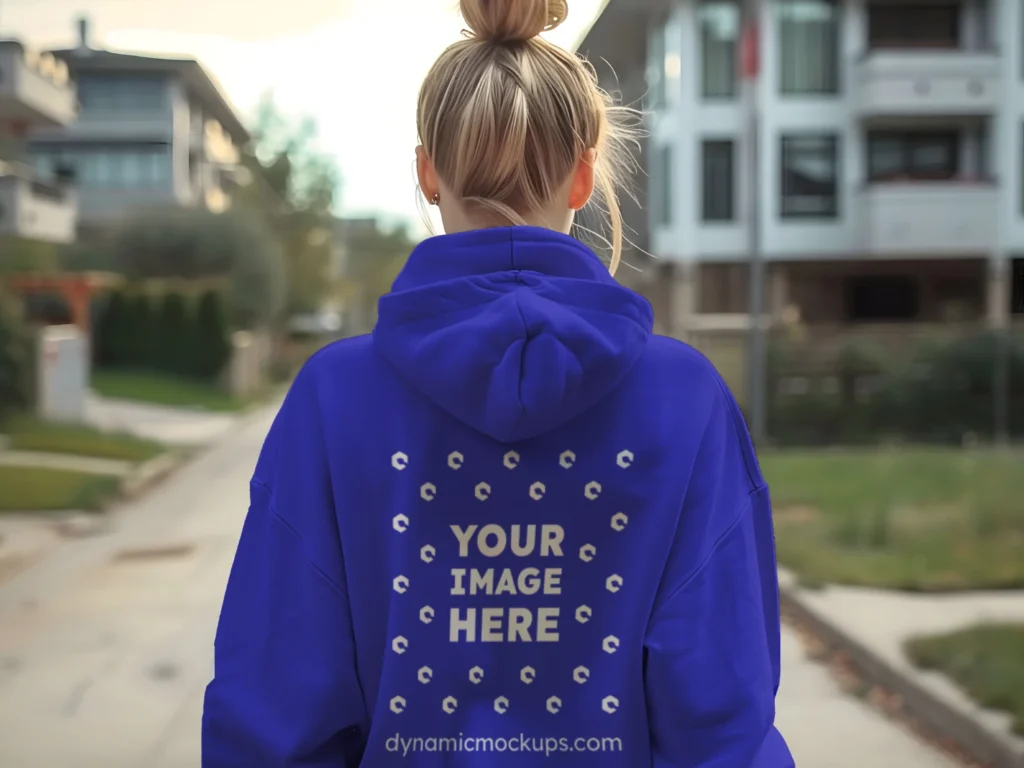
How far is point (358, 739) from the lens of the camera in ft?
4.24

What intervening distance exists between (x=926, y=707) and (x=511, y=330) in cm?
422

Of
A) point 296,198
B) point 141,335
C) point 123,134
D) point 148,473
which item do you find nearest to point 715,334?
point 148,473

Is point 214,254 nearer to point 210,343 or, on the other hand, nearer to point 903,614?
point 210,343

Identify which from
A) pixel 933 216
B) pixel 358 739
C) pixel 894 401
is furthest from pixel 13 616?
pixel 933 216

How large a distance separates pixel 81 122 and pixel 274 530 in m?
47.5

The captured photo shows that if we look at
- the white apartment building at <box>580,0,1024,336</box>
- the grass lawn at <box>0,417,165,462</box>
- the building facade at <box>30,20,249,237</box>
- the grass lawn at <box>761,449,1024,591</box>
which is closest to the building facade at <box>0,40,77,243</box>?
the grass lawn at <box>0,417,165,462</box>

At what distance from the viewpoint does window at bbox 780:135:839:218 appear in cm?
2577

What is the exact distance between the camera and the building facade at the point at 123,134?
1746 inches

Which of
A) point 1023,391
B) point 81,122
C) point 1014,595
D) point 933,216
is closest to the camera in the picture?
point 1014,595

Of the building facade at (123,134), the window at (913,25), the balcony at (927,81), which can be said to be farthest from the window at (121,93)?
the balcony at (927,81)

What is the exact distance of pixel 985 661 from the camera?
5.20m

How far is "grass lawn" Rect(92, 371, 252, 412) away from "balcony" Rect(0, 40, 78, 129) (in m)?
5.62

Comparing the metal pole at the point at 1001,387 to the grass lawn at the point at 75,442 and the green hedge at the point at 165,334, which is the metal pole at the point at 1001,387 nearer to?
the grass lawn at the point at 75,442

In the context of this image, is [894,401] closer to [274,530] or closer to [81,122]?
[274,530]
